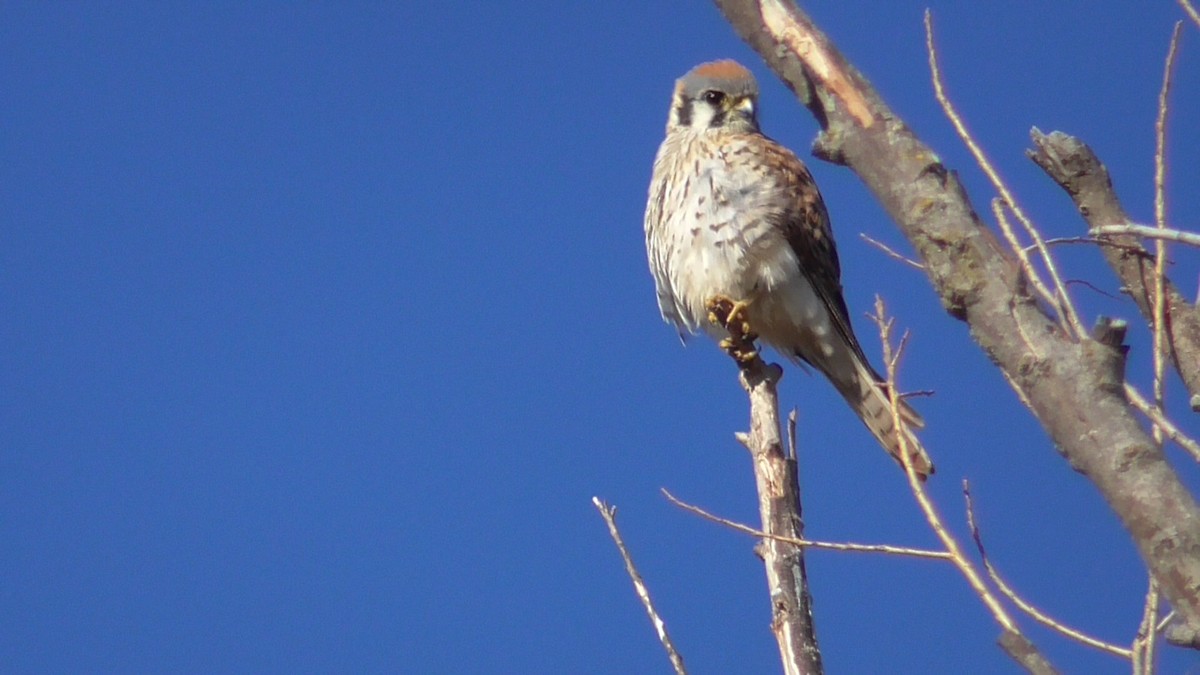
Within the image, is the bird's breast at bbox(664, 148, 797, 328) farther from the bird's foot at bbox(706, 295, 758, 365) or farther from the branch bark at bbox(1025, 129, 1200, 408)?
the branch bark at bbox(1025, 129, 1200, 408)

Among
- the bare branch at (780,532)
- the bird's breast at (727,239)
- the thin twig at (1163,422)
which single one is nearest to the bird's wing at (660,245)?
the bird's breast at (727,239)

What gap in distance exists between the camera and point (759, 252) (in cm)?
405

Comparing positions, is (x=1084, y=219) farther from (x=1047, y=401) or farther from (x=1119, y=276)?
(x=1047, y=401)

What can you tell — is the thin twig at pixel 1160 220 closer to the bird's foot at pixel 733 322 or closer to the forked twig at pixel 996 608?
the forked twig at pixel 996 608

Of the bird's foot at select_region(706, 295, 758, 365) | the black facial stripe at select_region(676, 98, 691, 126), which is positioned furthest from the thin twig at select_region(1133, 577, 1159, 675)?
the black facial stripe at select_region(676, 98, 691, 126)

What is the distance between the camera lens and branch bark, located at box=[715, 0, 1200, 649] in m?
1.29

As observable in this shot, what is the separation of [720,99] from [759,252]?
82 cm

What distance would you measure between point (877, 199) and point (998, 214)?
16 cm

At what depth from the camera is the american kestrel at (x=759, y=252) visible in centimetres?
406

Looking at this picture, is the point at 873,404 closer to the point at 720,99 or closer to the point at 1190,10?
the point at 720,99

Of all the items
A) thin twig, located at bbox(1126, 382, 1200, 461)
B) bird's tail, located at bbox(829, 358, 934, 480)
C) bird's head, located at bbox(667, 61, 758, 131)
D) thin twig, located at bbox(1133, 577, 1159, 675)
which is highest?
bird's head, located at bbox(667, 61, 758, 131)

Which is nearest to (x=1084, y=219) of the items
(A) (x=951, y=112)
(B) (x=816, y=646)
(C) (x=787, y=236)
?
(A) (x=951, y=112)

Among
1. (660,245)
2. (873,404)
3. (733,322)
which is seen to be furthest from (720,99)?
(873,404)

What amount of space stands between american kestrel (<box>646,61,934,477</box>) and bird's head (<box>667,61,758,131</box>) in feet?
0.21
